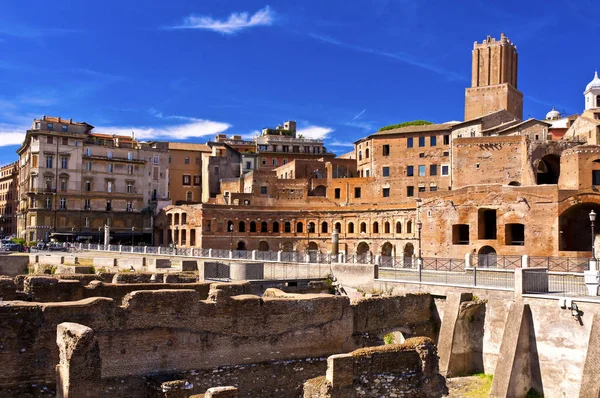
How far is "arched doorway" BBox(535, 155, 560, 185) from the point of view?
5038cm

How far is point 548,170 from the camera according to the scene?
51375 mm

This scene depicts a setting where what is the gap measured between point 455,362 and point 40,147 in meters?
56.1

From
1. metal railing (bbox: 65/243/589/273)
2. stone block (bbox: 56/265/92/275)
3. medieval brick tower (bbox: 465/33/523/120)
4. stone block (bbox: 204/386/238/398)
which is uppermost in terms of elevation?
medieval brick tower (bbox: 465/33/523/120)

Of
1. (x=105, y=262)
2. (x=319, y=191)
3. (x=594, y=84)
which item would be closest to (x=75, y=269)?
(x=105, y=262)

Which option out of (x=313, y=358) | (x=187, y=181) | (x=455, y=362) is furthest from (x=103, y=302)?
(x=187, y=181)

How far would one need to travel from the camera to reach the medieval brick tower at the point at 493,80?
6212cm

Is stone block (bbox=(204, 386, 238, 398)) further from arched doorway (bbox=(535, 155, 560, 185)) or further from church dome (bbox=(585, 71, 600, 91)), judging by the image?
church dome (bbox=(585, 71, 600, 91))

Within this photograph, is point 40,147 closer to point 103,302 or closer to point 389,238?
point 389,238

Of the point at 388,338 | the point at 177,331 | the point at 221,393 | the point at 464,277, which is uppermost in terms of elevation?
the point at 464,277

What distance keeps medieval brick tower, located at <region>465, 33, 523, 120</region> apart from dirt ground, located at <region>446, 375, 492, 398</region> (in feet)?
151

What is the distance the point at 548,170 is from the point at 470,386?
35904 mm

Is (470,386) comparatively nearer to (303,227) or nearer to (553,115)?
(303,227)

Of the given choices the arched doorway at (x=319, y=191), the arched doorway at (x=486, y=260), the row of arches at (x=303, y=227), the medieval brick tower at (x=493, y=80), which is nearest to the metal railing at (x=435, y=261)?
the arched doorway at (x=486, y=260)

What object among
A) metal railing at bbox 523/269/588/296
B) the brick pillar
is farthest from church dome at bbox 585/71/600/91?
the brick pillar
